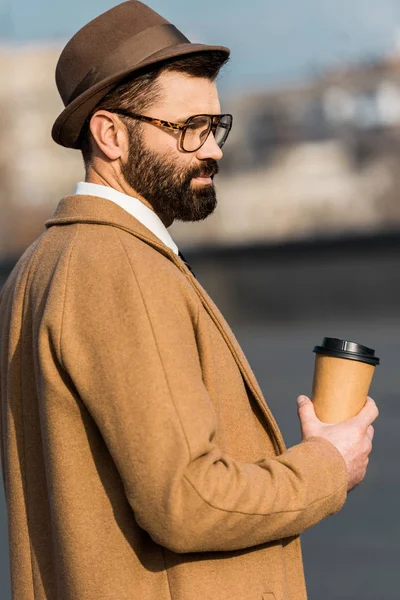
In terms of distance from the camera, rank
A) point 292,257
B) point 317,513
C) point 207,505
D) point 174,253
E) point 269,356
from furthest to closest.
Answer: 1. point 292,257
2. point 269,356
3. point 174,253
4. point 317,513
5. point 207,505

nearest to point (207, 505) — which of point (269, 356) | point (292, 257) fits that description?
point (269, 356)

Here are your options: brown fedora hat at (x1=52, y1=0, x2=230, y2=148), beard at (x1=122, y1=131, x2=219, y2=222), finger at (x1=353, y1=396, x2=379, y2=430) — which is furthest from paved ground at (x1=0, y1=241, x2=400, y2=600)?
brown fedora hat at (x1=52, y1=0, x2=230, y2=148)

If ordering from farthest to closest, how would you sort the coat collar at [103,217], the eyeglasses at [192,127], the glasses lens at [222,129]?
the glasses lens at [222,129], the eyeglasses at [192,127], the coat collar at [103,217]

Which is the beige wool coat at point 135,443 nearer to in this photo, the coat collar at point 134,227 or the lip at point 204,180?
the coat collar at point 134,227

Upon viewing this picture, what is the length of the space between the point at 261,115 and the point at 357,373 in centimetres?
1331

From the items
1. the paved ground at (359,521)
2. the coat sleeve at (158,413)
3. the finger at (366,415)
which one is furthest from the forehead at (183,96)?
the paved ground at (359,521)

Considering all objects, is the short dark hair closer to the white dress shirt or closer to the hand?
the white dress shirt

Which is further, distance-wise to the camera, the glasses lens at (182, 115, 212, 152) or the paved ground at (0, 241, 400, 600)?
the paved ground at (0, 241, 400, 600)

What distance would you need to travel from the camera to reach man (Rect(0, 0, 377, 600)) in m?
1.66

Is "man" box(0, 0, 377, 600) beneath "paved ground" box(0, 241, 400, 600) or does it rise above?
above

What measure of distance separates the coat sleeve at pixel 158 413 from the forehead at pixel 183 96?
30cm

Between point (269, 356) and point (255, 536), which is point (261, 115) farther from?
point (255, 536)

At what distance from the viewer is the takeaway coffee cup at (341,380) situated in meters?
1.98

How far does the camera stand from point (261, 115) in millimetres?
15055
